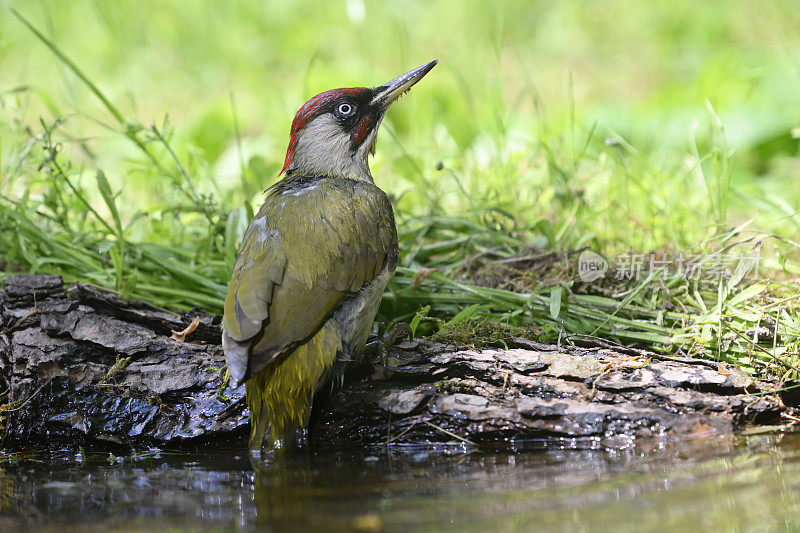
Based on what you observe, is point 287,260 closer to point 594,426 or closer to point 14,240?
point 594,426

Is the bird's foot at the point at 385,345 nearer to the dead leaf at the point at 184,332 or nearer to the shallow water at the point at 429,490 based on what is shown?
the shallow water at the point at 429,490

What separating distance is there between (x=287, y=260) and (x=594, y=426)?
1347 millimetres

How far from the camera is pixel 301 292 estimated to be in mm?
3104

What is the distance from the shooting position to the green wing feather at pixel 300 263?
2.93 m

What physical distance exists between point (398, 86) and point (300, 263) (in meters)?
1.33

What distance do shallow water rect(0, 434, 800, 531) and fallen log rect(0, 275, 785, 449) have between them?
14cm

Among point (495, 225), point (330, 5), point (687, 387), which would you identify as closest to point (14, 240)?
point (495, 225)

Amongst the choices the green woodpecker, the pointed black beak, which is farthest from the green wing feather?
the pointed black beak

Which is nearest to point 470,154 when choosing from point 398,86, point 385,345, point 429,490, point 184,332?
point 398,86

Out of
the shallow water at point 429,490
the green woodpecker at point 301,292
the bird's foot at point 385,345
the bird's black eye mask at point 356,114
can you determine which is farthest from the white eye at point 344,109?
the shallow water at point 429,490

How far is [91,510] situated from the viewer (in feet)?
8.13

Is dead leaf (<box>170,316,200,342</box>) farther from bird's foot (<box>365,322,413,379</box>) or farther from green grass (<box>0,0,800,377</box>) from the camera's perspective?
bird's foot (<box>365,322,413,379</box>)

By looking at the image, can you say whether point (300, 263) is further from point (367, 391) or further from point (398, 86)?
point (398, 86)

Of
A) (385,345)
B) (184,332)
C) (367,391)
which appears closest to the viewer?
(367,391)
